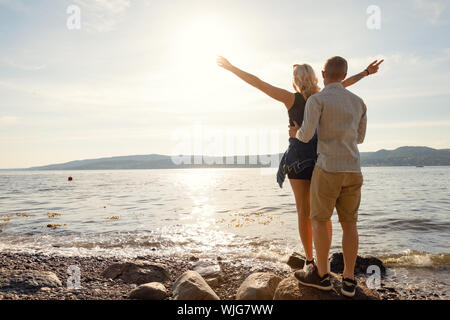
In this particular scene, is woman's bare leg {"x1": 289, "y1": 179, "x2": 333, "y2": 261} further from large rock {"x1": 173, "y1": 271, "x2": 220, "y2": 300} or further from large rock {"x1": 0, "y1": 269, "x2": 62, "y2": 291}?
large rock {"x1": 0, "y1": 269, "x2": 62, "y2": 291}

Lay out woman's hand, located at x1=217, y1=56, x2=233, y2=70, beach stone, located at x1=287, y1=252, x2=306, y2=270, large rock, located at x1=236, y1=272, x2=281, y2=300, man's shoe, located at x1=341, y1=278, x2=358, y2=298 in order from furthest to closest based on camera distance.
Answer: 1. beach stone, located at x1=287, y1=252, x2=306, y2=270
2. large rock, located at x1=236, y1=272, x2=281, y2=300
3. woman's hand, located at x1=217, y1=56, x2=233, y2=70
4. man's shoe, located at x1=341, y1=278, x2=358, y2=298

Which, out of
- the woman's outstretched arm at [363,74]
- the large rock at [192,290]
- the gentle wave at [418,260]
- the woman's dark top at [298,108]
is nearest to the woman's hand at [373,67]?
the woman's outstretched arm at [363,74]

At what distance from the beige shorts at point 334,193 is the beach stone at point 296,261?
15.7 feet

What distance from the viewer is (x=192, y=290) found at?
17.9ft

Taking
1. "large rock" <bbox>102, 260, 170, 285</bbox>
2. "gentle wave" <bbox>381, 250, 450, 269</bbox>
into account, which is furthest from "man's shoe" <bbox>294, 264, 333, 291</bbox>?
"gentle wave" <bbox>381, 250, 450, 269</bbox>

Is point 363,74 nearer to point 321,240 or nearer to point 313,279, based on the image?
point 321,240

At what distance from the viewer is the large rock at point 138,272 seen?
697 cm

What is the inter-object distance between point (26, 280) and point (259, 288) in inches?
181

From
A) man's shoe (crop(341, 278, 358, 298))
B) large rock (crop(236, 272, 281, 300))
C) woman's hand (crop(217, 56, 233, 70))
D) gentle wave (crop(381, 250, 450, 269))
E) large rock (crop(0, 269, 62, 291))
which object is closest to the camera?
man's shoe (crop(341, 278, 358, 298))

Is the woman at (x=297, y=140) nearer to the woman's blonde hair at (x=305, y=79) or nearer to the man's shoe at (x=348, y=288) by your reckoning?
the woman's blonde hair at (x=305, y=79)

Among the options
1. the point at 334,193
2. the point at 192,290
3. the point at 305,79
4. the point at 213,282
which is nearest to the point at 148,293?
the point at 192,290

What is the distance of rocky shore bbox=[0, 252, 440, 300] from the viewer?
5152mm

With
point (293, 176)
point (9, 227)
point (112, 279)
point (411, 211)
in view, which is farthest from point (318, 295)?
point (411, 211)
